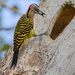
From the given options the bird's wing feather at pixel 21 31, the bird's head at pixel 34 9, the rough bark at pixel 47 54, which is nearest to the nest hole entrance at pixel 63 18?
the rough bark at pixel 47 54

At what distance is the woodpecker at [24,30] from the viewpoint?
288 centimetres

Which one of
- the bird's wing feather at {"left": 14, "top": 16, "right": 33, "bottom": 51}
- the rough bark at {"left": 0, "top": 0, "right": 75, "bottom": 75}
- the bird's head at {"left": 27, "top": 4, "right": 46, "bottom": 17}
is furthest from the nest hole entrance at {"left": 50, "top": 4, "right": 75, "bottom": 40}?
the bird's wing feather at {"left": 14, "top": 16, "right": 33, "bottom": 51}

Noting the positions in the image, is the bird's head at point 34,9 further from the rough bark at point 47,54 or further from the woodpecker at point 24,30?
the rough bark at point 47,54

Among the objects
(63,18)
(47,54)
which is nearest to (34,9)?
(63,18)

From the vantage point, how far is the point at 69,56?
2.38 metres

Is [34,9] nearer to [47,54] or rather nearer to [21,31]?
[21,31]

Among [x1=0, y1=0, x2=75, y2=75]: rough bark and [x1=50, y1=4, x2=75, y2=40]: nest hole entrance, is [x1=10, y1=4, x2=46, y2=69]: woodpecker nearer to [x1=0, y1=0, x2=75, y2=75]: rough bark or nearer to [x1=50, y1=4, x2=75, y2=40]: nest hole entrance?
[x1=0, y1=0, x2=75, y2=75]: rough bark

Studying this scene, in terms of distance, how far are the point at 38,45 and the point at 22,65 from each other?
0.47 meters

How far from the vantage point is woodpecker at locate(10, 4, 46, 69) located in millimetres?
2880

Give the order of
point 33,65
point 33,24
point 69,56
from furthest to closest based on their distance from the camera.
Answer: point 33,24 < point 33,65 < point 69,56

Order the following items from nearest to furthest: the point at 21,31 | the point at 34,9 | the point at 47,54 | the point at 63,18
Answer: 1. the point at 47,54
2. the point at 21,31
3. the point at 34,9
4. the point at 63,18

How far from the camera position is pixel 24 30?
10.6ft

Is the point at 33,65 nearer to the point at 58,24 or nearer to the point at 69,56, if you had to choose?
the point at 69,56

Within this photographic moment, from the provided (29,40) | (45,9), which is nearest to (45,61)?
(29,40)
